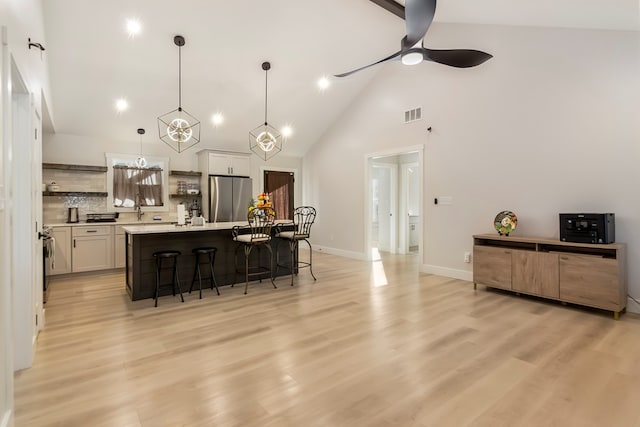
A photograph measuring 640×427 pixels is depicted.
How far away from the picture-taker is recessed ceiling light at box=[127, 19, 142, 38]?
414cm

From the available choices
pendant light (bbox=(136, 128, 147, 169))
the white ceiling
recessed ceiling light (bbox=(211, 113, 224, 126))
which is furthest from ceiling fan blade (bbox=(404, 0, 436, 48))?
pendant light (bbox=(136, 128, 147, 169))

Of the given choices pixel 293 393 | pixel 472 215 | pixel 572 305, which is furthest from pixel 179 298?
pixel 572 305

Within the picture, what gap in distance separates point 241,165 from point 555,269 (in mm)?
5837

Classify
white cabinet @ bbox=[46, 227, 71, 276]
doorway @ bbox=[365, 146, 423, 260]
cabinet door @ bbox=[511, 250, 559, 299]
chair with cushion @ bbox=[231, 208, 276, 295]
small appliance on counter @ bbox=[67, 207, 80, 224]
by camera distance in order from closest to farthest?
cabinet door @ bbox=[511, 250, 559, 299]
chair with cushion @ bbox=[231, 208, 276, 295]
white cabinet @ bbox=[46, 227, 71, 276]
small appliance on counter @ bbox=[67, 207, 80, 224]
doorway @ bbox=[365, 146, 423, 260]

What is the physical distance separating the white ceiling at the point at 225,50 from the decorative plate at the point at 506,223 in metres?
2.28

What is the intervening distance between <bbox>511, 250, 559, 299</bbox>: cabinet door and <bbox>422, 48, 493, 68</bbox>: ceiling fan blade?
7.60 ft

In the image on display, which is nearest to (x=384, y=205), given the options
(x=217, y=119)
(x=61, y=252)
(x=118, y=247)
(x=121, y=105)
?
(x=217, y=119)

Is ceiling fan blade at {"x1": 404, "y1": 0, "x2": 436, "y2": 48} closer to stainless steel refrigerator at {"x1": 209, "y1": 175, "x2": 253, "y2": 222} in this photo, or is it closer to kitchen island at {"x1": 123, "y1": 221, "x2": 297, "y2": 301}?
kitchen island at {"x1": 123, "y1": 221, "x2": 297, "y2": 301}

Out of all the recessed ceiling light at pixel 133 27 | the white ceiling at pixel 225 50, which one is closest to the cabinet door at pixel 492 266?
the white ceiling at pixel 225 50

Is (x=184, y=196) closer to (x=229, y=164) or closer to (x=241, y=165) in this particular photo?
(x=229, y=164)

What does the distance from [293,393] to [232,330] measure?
1.23 m

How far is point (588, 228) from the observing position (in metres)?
3.62

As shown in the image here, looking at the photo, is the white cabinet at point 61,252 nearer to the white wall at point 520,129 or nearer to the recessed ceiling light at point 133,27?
the recessed ceiling light at point 133,27

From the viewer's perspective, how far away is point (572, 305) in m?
3.84
